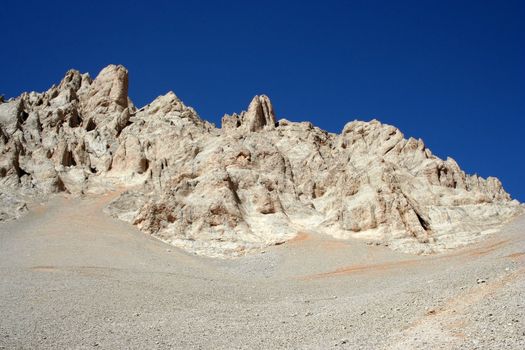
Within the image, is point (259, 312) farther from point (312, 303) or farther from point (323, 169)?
point (323, 169)

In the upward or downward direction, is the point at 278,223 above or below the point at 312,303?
above

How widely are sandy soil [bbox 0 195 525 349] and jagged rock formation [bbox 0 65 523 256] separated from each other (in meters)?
3.31

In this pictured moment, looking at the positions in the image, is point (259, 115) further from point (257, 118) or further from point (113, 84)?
point (113, 84)

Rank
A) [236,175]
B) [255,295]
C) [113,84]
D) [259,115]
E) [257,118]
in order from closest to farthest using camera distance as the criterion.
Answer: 1. [255,295]
2. [236,175]
3. [257,118]
4. [259,115]
5. [113,84]

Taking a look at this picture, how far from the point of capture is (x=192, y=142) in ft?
211

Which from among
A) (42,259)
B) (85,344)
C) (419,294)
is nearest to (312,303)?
(419,294)

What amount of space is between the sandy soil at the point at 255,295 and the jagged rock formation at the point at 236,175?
10.9 ft

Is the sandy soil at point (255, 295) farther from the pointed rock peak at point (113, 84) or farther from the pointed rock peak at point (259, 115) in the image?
the pointed rock peak at point (113, 84)

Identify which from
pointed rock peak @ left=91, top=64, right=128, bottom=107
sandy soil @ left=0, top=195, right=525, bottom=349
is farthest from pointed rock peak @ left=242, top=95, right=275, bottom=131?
sandy soil @ left=0, top=195, right=525, bottom=349

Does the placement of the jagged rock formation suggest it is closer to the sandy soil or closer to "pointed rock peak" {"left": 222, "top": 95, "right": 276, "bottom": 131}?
"pointed rock peak" {"left": 222, "top": 95, "right": 276, "bottom": 131}

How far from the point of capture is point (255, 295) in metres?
27.2

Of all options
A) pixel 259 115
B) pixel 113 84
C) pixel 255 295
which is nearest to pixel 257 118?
pixel 259 115

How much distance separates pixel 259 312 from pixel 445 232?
25.5 meters

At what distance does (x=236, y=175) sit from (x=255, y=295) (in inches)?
965
